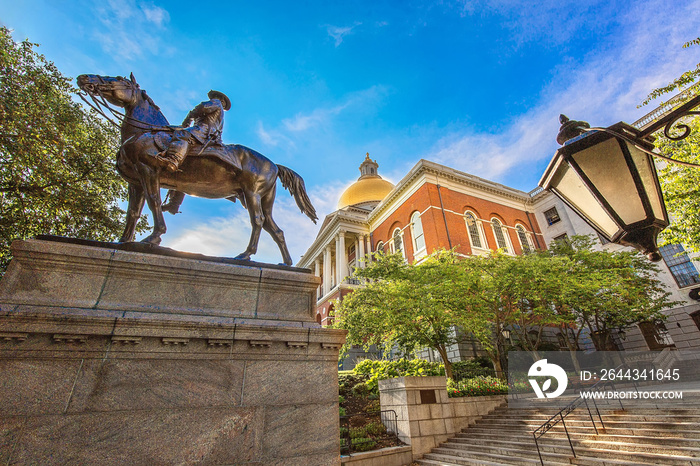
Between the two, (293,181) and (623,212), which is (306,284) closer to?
(293,181)

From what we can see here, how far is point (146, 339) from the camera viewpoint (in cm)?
318

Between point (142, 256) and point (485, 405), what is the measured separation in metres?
14.8

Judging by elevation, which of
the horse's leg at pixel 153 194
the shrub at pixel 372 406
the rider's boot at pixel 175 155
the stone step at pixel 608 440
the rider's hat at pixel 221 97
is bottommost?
the stone step at pixel 608 440

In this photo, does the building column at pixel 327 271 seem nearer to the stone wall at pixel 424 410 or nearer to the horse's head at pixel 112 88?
the stone wall at pixel 424 410

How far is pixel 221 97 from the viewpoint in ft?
19.4

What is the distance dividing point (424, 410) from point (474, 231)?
18367mm

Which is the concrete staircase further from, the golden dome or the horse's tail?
the golden dome

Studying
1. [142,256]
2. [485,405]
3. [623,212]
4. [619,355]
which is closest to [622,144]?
[623,212]

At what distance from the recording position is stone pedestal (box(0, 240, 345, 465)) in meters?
2.76

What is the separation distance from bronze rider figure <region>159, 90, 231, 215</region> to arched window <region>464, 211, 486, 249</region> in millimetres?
24013

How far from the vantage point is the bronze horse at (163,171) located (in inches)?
176

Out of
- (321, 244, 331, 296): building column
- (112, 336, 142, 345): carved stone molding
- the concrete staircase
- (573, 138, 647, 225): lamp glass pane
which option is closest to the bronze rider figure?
(112, 336, 142, 345): carved stone molding

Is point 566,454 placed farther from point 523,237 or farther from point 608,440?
point 523,237

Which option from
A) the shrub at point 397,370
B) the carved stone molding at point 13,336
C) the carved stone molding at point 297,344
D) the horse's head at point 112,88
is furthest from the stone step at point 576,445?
the horse's head at point 112,88
